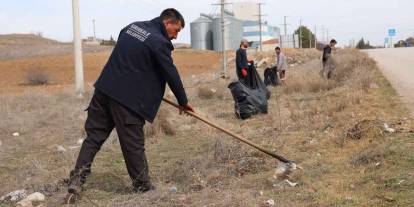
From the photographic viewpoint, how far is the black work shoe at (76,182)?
474 cm

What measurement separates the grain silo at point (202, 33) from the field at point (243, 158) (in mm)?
54425

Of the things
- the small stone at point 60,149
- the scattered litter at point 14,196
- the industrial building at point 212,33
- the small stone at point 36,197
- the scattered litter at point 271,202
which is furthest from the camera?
the industrial building at point 212,33

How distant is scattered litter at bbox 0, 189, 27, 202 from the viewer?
16.8 ft

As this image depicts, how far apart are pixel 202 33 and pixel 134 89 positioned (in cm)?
6298

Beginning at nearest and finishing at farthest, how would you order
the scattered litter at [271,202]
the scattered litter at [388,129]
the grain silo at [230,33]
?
the scattered litter at [271,202] → the scattered litter at [388,129] → the grain silo at [230,33]

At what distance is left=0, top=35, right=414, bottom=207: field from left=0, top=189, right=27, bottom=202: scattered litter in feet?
0.56

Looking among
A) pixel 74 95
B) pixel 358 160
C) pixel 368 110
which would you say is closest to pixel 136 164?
pixel 358 160

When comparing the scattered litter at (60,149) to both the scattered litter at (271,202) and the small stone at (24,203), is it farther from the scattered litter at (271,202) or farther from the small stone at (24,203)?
the scattered litter at (271,202)

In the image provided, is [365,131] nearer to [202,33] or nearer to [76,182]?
[76,182]

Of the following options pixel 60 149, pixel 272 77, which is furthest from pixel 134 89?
pixel 272 77

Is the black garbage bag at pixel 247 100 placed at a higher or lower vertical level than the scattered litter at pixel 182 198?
higher

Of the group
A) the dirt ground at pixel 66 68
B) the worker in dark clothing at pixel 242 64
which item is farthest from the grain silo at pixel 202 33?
the worker in dark clothing at pixel 242 64

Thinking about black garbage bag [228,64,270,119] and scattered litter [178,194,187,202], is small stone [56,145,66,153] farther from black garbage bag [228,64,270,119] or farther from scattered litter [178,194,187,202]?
black garbage bag [228,64,270,119]

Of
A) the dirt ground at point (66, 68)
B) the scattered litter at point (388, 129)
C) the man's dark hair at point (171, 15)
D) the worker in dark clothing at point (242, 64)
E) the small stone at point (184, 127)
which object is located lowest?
the dirt ground at point (66, 68)
